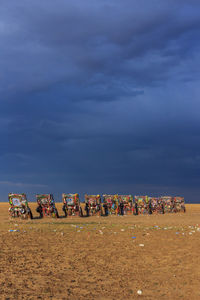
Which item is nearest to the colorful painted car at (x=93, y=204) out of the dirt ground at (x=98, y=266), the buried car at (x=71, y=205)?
the buried car at (x=71, y=205)

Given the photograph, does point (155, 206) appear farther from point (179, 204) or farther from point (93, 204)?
point (93, 204)

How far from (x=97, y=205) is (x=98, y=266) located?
74.5 ft

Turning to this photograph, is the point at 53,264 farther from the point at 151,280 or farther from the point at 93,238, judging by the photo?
the point at 93,238

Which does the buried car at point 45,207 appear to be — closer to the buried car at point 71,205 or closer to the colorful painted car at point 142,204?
the buried car at point 71,205

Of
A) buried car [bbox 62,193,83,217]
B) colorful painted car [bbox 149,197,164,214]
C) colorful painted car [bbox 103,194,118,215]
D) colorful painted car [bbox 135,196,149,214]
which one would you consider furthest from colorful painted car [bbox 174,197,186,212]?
buried car [bbox 62,193,83,217]

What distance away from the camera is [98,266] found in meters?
10.4

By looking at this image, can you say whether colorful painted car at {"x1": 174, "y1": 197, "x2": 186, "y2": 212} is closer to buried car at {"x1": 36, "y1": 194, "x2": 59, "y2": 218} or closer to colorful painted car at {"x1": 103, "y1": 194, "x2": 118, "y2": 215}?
colorful painted car at {"x1": 103, "y1": 194, "x2": 118, "y2": 215}

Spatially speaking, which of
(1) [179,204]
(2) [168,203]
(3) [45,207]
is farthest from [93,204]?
(1) [179,204]

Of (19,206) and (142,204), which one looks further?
(142,204)

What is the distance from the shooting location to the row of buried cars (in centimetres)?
2916

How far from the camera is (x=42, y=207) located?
30.5 metres

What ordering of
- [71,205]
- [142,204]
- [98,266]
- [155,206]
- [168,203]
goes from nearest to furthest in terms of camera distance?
[98,266] → [71,205] → [142,204] → [155,206] → [168,203]

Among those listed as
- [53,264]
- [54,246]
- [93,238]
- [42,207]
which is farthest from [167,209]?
[53,264]

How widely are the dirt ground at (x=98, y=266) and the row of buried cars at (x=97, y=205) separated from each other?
550 inches
